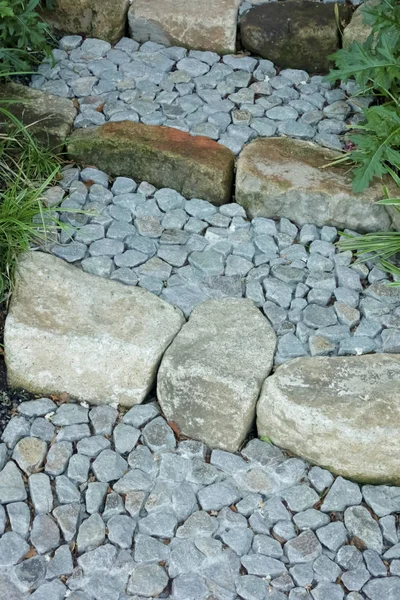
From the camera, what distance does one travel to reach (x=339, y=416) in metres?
2.43

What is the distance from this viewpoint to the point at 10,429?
99.8 inches

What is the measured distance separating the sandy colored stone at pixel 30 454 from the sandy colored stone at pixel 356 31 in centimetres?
207

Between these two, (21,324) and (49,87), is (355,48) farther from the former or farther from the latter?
(21,324)

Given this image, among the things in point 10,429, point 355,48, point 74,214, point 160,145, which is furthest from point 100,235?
point 355,48

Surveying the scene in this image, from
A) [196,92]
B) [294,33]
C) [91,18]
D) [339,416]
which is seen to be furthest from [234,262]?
[91,18]

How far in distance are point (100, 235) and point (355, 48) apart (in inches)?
45.1

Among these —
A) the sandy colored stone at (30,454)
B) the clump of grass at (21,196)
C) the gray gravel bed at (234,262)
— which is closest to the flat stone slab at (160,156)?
the gray gravel bed at (234,262)

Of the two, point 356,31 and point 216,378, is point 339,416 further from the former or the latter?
point 356,31

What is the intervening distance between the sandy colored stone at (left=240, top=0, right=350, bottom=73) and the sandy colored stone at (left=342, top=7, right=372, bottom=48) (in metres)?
0.06

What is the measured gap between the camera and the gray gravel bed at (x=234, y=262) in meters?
2.71

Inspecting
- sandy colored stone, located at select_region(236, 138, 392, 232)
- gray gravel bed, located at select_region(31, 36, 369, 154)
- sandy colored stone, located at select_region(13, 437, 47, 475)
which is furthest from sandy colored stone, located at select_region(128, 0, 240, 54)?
sandy colored stone, located at select_region(13, 437, 47, 475)

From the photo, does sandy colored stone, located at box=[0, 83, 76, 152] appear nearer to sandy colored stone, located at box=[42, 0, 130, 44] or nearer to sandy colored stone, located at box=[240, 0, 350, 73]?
sandy colored stone, located at box=[42, 0, 130, 44]

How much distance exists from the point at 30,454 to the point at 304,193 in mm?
1283

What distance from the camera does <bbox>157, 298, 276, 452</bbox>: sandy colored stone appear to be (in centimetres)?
250
